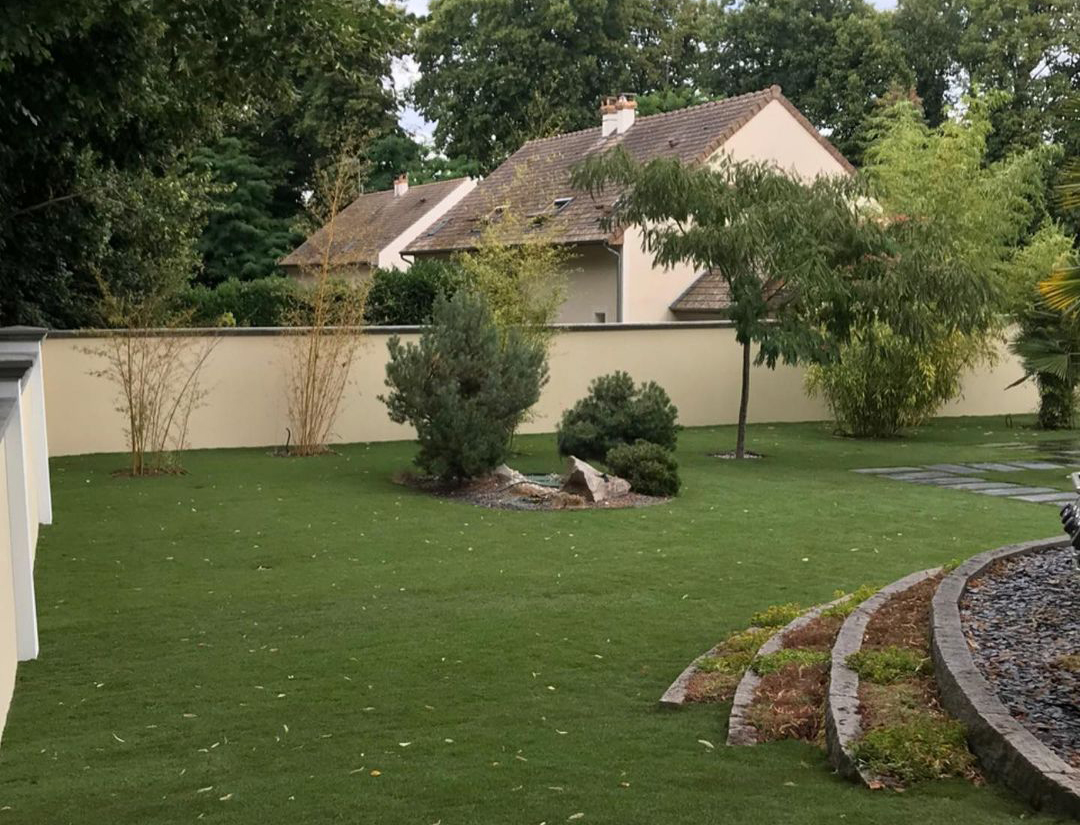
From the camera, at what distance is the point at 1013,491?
13.2m

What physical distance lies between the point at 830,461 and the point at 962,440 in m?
3.88

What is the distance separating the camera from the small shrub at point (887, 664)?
5.05 metres

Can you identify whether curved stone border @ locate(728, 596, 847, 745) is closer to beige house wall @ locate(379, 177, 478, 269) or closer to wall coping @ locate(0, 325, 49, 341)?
wall coping @ locate(0, 325, 49, 341)

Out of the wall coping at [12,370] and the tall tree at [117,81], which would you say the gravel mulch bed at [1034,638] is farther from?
the tall tree at [117,81]

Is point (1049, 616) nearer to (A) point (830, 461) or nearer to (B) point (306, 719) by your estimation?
(B) point (306, 719)

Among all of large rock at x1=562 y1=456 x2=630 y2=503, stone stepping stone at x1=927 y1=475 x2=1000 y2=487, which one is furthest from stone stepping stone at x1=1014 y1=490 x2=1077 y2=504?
large rock at x1=562 y1=456 x2=630 y2=503

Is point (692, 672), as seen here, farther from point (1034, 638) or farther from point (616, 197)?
point (616, 197)

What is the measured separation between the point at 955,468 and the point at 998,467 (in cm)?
54

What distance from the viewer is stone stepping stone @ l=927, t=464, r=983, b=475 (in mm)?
14922

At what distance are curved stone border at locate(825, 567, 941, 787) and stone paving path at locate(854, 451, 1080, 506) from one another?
726cm

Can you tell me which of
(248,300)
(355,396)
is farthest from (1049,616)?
(248,300)

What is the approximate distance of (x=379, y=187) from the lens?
44.7m

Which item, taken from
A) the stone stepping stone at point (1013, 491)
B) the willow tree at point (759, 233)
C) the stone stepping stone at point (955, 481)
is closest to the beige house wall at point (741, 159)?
the willow tree at point (759, 233)

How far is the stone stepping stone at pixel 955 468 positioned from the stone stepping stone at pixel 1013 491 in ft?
4.19
